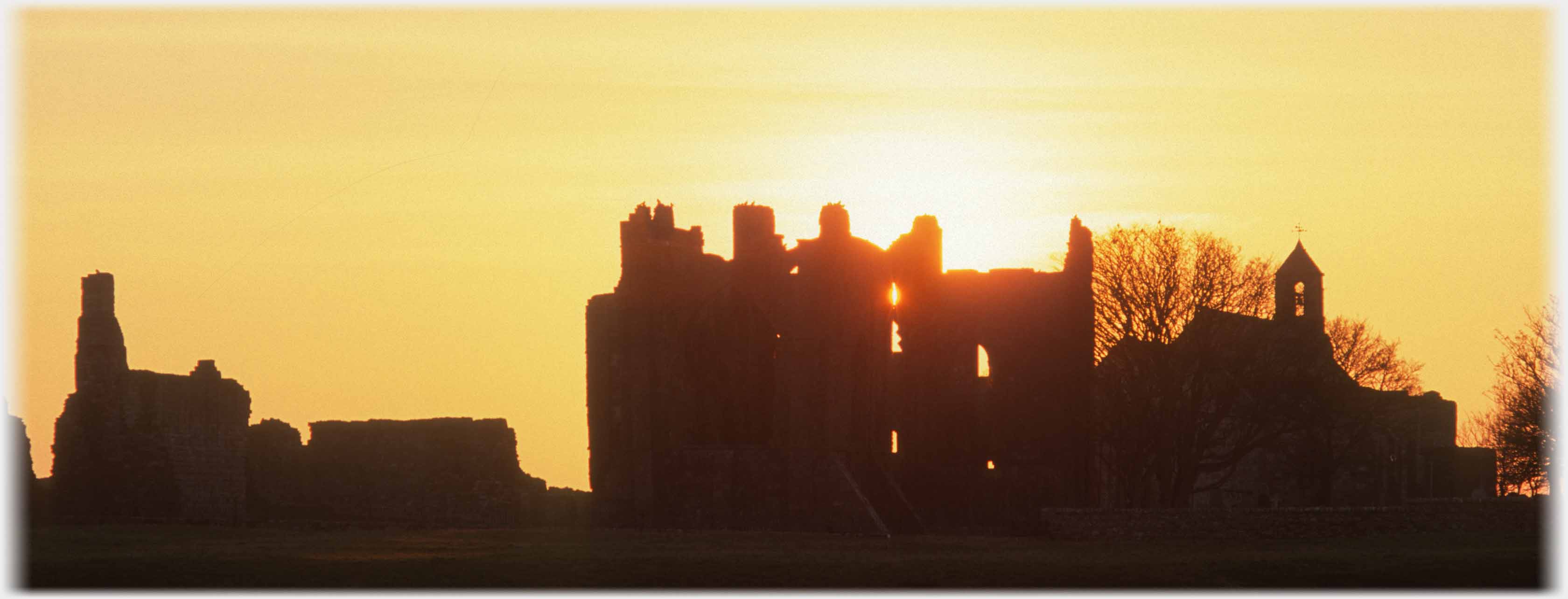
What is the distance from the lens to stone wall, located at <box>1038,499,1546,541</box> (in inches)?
1457

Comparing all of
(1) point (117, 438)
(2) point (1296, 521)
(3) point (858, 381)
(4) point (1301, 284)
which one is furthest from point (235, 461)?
(4) point (1301, 284)

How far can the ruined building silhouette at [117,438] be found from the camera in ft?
142

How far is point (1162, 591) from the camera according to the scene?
2938 centimetres

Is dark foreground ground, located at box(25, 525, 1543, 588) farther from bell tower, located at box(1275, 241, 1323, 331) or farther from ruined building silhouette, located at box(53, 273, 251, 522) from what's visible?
bell tower, located at box(1275, 241, 1323, 331)

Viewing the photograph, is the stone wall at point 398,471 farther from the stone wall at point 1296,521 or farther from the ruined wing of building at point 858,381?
the stone wall at point 1296,521

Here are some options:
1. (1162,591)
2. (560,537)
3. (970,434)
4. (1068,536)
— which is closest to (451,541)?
(560,537)

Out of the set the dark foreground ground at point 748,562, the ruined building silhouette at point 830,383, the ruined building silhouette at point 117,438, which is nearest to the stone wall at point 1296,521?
the dark foreground ground at point 748,562

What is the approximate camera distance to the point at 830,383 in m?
46.8

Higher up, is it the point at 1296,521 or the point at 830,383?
the point at 830,383

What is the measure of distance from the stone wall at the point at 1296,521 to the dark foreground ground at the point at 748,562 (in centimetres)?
49

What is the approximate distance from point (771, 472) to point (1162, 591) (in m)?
16.6

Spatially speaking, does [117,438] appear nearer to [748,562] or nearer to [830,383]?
[830,383]

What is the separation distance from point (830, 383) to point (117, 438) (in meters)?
14.0

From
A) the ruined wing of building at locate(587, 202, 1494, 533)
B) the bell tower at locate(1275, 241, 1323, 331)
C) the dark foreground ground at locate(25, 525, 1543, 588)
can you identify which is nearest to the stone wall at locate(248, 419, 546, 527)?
the ruined wing of building at locate(587, 202, 1494, 533)
